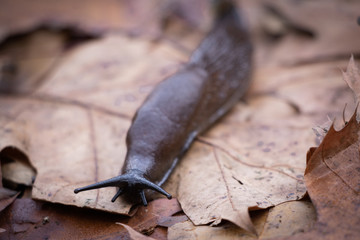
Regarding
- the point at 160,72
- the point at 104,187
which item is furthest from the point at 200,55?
the point at 104,187

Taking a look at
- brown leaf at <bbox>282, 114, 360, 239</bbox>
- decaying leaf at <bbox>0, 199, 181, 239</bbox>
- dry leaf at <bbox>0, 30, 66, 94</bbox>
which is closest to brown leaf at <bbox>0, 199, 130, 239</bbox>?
decaying leaf at <bbox>0, 199, 181, 239</bbox>

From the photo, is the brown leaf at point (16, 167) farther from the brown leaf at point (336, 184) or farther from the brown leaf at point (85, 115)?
the brown leaf at point (336, 184)

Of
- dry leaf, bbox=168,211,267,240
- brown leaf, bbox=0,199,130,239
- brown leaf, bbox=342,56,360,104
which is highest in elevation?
brown leaf, bbox=342,56,360,104

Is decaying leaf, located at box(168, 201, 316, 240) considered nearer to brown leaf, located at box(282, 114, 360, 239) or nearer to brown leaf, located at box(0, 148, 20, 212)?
brown leaf, located at box(282, 114, 360, 239)

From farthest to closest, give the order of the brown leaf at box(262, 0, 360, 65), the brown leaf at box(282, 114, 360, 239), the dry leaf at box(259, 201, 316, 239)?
the brown leaf at box(262, 0, 360, 65) → the dry leaf at box(259, 201, 316, 239) → the brown leaf at box(282, 114, 360, 239)

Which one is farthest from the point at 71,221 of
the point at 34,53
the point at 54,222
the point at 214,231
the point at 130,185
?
the point at 34,53

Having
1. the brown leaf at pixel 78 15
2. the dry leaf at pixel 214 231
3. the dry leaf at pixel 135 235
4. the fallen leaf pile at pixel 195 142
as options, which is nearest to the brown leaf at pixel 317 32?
the fallen leaf pile at pixel 195 142
